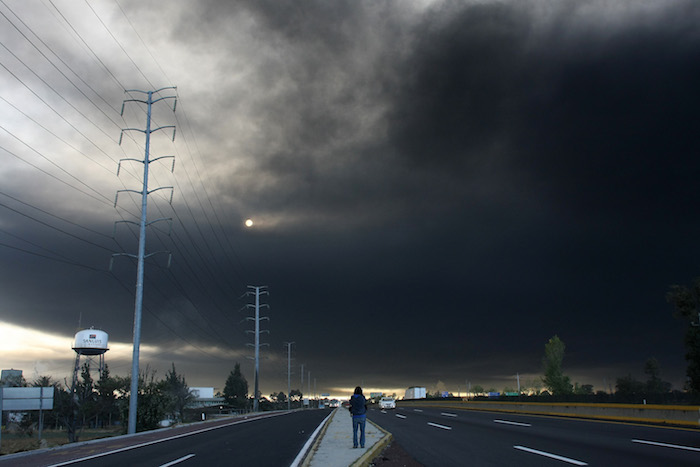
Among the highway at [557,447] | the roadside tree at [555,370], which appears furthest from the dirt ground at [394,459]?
the roadside tree at [555,370]

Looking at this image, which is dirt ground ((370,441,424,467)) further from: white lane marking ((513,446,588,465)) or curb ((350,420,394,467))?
white lane marking ((513,446,588,465))

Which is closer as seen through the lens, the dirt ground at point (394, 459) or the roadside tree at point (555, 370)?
the dirt ground at point (394, 459)

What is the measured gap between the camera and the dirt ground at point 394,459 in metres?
14.2

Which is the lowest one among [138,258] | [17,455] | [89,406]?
[89,406]

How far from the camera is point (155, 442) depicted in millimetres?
22812

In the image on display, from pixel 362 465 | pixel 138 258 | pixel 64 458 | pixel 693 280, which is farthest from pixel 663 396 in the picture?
pixel 693 280

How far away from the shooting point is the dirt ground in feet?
46.5

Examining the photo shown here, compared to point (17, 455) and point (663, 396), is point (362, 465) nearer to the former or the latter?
point (17, 455)

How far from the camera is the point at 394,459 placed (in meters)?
15.2

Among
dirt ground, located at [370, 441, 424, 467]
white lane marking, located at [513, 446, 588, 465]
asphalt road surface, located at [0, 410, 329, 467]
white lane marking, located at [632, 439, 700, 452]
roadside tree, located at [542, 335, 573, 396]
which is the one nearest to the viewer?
white lane marking, located at [513, 446, 588, 465]

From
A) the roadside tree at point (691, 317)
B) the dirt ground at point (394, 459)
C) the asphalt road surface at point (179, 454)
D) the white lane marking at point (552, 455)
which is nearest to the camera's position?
the white lane marking at point (552, 455)

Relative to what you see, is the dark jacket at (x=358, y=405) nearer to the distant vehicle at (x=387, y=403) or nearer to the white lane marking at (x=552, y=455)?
the white lane marking at (x=552, y=455)

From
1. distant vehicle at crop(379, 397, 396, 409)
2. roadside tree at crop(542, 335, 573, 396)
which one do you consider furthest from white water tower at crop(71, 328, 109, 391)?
roadside tree at crop(542, 335, 573, 396)

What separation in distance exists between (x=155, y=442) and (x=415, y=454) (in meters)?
12.3
